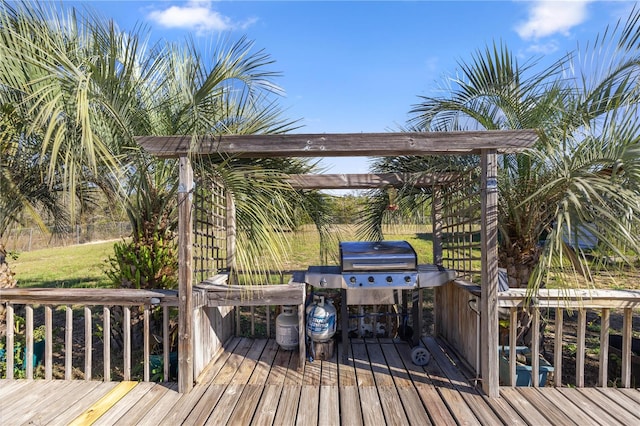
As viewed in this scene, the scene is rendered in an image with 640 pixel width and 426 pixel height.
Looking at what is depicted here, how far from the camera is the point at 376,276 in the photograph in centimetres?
309

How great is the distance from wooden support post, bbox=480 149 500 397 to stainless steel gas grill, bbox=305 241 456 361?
1.93 feet

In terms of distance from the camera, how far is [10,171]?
308 cm

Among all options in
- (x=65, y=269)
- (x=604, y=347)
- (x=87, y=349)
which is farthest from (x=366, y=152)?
(x=65, y=269)

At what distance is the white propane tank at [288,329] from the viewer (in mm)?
3420

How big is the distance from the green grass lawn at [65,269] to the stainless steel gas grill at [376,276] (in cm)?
369

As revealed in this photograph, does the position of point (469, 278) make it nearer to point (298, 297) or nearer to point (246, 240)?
point (298, 297)

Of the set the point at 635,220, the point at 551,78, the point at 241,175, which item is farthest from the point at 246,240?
the point at 551,78

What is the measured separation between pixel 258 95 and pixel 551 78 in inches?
101

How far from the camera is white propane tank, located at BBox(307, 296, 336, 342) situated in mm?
3221

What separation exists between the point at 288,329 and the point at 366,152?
1.88 m

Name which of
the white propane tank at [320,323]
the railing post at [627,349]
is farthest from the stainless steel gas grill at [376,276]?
the railing post at [627,349]

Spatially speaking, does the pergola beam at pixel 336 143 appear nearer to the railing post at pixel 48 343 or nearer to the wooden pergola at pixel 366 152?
the wooden pergola at pixel 366 152

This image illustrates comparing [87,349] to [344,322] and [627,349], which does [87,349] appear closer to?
[344,322]

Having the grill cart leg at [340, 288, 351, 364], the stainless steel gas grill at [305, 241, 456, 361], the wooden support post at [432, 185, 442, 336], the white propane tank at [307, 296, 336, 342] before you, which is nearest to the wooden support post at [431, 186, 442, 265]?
the wooden support post at [432, 185, 442, 336]
